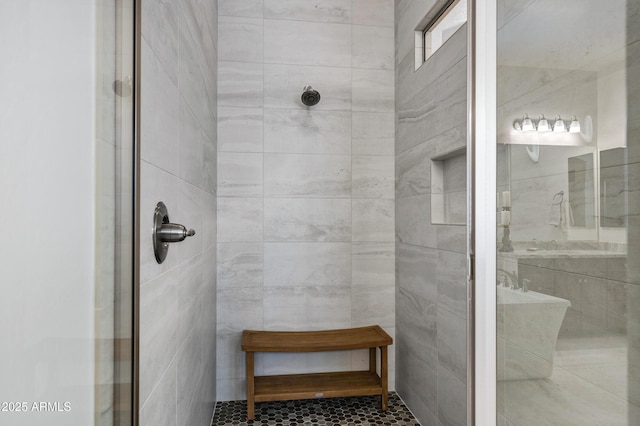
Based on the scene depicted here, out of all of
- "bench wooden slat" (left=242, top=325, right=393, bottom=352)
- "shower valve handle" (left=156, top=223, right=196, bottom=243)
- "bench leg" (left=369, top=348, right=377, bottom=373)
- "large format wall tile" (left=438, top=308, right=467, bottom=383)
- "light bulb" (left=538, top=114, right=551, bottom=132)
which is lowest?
"bench leg" (left=369, top=348, right=377, bottom=373)

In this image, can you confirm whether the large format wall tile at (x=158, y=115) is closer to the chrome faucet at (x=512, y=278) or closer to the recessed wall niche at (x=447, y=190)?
the chrome faucet at (x=512, y=278)

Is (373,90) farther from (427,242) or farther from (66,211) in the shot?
(66,211)

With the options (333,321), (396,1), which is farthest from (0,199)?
(396,1)

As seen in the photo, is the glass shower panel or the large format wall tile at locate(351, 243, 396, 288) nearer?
the glass shower panel

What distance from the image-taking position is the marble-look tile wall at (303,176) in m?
2.31

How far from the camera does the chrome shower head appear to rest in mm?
2252

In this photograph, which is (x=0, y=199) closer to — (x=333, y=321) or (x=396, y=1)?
(x=333, y=321)

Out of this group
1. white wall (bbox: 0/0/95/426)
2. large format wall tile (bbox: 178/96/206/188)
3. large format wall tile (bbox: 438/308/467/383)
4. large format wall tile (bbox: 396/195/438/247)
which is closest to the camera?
white wall (bbox: 0/0/95/426)

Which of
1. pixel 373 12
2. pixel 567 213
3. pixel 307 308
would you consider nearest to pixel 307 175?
pixel 307 308

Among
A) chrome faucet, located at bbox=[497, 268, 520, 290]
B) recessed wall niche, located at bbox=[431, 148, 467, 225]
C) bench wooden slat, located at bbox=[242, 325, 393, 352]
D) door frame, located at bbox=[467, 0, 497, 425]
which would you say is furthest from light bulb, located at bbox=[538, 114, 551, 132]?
bench wooden slat, located at bbox=[242, 325, 393, 352]

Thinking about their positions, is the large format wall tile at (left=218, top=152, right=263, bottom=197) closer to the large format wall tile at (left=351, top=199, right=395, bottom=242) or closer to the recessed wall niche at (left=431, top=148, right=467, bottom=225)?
the large format wall tile at (left=351, top=199, right=395, bottom=242)

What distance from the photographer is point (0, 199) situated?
0.99 ft

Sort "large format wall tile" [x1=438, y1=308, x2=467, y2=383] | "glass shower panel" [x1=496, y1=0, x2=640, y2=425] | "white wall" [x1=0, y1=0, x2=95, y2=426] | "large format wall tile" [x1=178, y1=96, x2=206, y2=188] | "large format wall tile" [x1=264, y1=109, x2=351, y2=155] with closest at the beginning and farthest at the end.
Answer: "white wall" [x1=0, y1=0, x2=95, y2=426] < "glass shower panel" [x1=496, y1=0, x2=640, y2=425] < "large format wall tile" [x1=178, y1=96, x2=206, y2=188] < "large format wall tile" [x1=438, y1=308, x2=467, y2=383] < "large format wall tile" [x1=264, y1=109, x2=351, y2=155]

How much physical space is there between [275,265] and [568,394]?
68.4 inches
